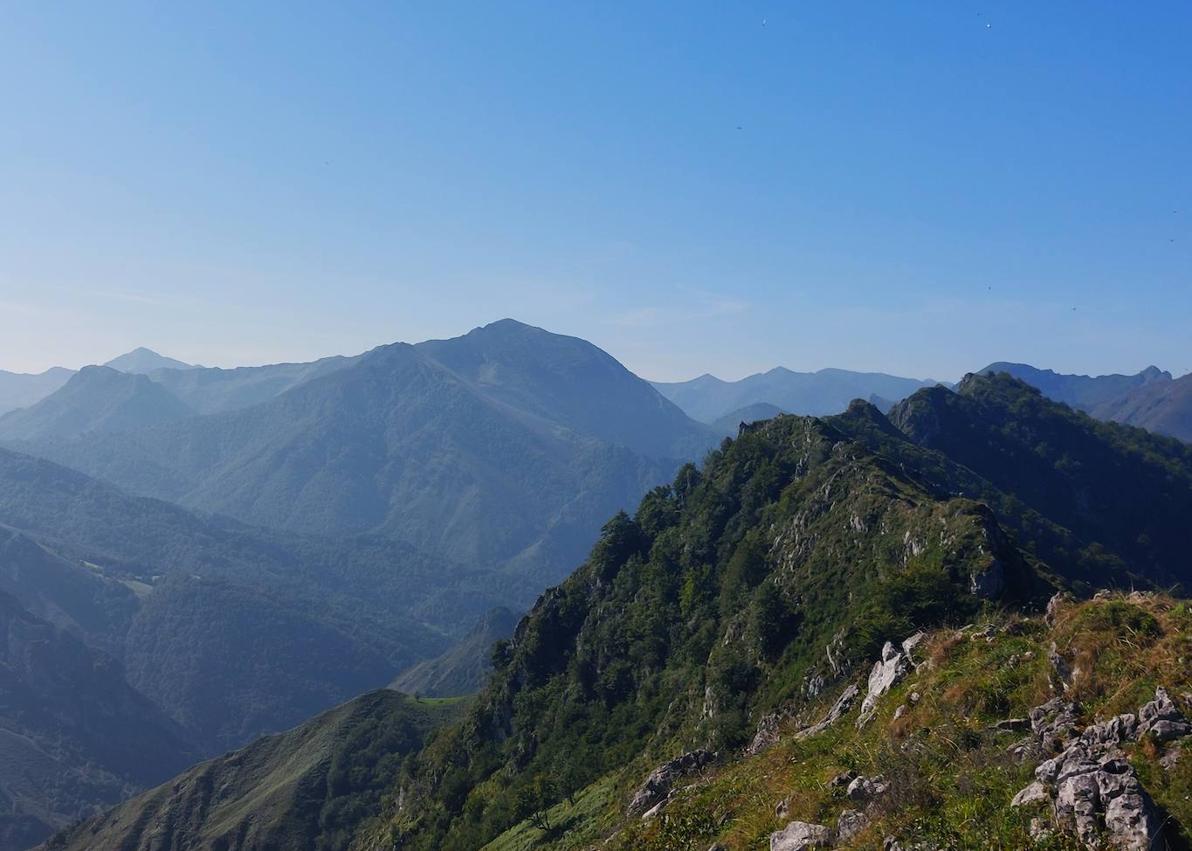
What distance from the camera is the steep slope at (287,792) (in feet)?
457

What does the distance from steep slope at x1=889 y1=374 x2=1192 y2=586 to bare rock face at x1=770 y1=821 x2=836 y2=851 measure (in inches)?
5366

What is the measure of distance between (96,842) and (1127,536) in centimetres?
20553

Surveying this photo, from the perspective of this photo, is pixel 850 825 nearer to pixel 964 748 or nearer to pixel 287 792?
pixel 964 748

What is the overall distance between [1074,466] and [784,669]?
14278cm

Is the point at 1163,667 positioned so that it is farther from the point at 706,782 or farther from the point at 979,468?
the point at 979,468

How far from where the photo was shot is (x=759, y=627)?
59.2m

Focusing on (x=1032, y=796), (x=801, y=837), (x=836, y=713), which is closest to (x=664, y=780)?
(x=836, y=713)

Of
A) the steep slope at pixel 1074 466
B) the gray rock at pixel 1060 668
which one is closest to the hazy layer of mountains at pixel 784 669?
the gray rock at pixel 1060 668

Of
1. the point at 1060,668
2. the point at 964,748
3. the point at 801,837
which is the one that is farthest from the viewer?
the point at 1060,668

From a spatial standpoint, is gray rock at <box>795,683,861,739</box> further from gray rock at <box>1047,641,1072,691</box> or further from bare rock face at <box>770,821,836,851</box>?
bare rock face at <box>770,821,836,851</box>

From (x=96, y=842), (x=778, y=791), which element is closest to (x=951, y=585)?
(x=778, y=791)

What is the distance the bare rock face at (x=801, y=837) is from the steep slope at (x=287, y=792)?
134687 millimetres

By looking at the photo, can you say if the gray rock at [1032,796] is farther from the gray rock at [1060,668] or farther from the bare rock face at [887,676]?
the bare rock face at [887,676]

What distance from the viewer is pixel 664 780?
1533 inches
